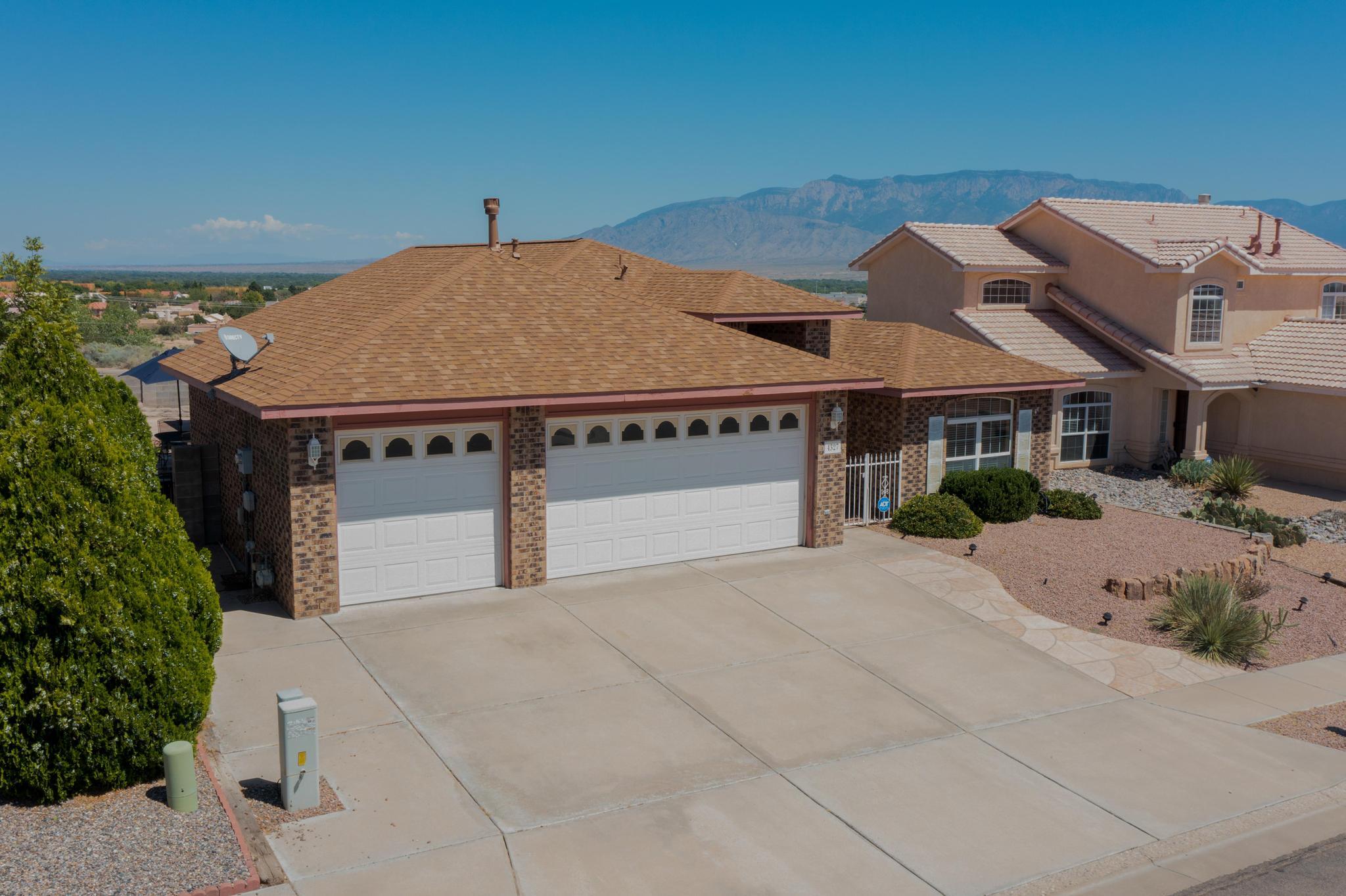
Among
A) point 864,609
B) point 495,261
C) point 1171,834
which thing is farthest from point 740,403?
point 1171,834

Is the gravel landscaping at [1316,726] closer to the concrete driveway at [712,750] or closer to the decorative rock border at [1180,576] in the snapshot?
the concrete driveway at [712,750]

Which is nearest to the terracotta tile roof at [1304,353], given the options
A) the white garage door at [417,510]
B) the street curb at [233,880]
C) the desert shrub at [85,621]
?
the white garage door at [417,510]

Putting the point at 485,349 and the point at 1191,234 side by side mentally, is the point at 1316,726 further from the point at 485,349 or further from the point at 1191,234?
the point at 1191,234

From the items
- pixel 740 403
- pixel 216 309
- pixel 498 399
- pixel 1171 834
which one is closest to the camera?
pixel 1171 834

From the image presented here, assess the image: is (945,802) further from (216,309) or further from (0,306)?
(216,309)

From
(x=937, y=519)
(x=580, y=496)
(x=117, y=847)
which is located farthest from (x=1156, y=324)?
(x=117, y=847)
